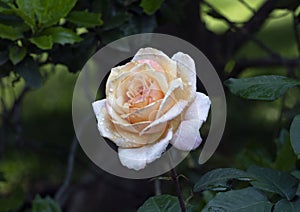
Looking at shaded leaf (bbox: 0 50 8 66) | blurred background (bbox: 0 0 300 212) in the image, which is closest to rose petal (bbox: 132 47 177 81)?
blurred background (bbox: 0 0 300 212)

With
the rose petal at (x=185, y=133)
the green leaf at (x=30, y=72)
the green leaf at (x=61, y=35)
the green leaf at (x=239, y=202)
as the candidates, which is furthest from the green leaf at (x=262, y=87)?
the green leaf at (x=30, y=72)

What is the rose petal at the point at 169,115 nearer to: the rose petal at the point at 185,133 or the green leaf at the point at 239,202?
the rose petal at the point at 185,133

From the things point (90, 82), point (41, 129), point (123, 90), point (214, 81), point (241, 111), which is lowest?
point (41, 129)

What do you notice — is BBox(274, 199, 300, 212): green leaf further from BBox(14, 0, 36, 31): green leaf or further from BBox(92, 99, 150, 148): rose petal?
BBox(14, 0, 36, 31): green leaf

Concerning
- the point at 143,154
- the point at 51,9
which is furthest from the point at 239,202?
the point at 51,9

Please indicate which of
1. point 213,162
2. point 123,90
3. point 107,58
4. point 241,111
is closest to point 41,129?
point 241,111

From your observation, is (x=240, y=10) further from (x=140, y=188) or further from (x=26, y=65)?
(x=26, y=65)
